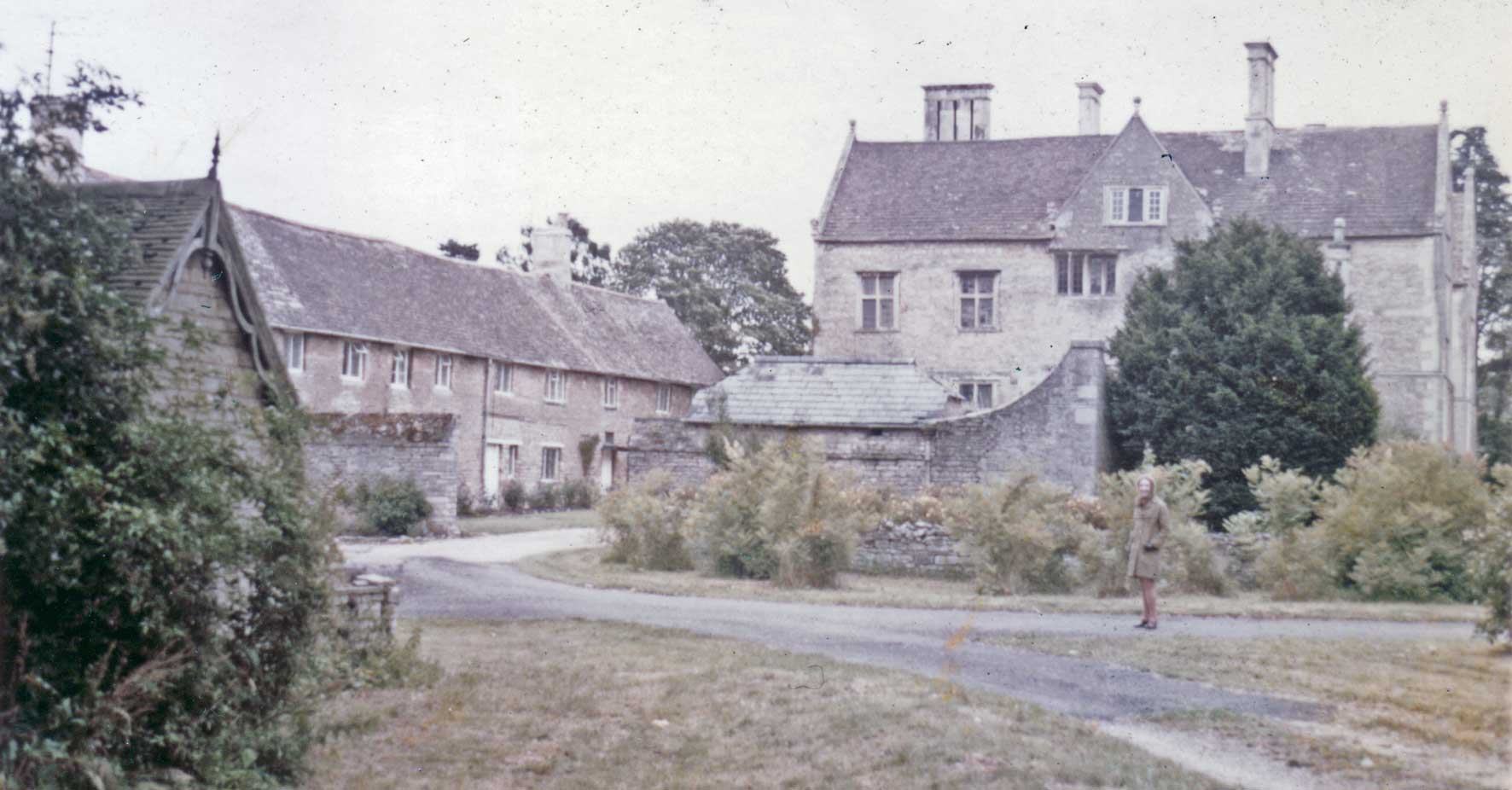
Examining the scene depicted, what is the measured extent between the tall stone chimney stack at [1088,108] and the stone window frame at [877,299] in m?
9.21

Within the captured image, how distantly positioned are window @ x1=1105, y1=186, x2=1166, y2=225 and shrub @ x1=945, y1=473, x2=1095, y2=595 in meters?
23.0

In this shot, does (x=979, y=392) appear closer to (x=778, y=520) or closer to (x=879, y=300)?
(x=879, y=300)

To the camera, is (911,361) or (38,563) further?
(911,361)

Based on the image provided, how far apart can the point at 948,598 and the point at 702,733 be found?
367 inches

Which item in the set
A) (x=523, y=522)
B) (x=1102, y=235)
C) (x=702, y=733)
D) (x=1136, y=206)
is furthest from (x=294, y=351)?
(x=702, y=733)

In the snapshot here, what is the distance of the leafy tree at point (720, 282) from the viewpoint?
6059cm

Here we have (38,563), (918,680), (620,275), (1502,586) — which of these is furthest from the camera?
(620,275)

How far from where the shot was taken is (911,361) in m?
32.0

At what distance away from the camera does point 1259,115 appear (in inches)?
1695

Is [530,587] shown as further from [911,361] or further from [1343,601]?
[911,361]

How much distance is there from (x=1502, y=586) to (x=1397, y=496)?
21.6 ft

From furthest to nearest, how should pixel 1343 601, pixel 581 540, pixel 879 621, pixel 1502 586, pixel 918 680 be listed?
pixel 581 540 < pixel 1343 601 < pixel 879 621 < pixel 1502 586 < pixel 918 680

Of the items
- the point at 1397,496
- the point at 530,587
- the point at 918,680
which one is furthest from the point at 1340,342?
the point at 918,680

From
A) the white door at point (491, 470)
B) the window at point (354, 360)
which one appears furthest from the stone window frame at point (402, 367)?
the white door at point (491, 470)
